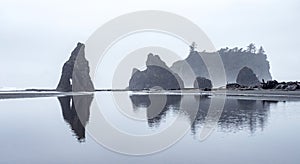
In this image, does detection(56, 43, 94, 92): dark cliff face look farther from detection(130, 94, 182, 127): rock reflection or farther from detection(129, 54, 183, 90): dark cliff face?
detection(130, 94, 182, 127): rock reflection

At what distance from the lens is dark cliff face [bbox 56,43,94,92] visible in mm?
→ 112625

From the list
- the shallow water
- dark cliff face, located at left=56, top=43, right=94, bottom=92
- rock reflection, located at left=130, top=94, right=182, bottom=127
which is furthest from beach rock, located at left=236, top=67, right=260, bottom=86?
the shallow water

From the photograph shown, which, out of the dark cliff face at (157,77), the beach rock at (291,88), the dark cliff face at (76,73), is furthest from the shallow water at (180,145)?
the dark cliff face at (157,77)

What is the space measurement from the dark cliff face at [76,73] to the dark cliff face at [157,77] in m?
39.1

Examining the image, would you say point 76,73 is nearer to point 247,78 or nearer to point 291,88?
point 247,78

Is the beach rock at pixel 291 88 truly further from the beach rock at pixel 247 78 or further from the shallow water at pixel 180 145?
the beach rock at pixel 247 78

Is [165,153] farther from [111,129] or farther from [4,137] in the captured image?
[4,137]

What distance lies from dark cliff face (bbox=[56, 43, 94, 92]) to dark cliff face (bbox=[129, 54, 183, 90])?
1541 inches

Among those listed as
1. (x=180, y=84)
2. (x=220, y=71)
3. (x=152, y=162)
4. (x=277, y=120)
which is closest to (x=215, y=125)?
(x=277, y=120)

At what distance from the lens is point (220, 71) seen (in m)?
188

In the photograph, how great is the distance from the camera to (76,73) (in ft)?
373

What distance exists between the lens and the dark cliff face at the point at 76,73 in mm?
112625

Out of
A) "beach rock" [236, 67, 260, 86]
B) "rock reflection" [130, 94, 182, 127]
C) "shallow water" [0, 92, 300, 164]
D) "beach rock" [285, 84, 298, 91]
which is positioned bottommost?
"shallow water" [0, 92, 300, 164]

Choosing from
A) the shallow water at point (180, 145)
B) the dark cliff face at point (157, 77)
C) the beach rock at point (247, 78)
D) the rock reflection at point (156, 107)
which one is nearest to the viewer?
the shallow water at point (180, 145)
